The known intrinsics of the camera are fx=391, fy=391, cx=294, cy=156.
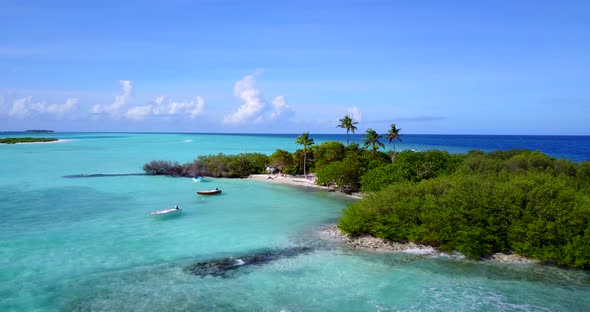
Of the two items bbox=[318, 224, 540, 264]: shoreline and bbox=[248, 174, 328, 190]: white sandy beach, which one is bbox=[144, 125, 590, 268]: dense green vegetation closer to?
bbox=[318, 224, 540, 264]: shoreline

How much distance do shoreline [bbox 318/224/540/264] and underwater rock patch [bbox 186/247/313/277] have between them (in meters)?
3.28

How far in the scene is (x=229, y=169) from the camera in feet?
214

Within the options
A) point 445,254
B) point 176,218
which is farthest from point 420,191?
point 176,218

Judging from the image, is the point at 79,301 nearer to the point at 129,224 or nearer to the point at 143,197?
the point at 129,224

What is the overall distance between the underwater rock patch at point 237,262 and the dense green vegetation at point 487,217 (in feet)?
15.9

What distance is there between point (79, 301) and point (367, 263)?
50.7 ft

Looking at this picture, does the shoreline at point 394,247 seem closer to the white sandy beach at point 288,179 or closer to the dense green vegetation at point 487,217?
the dense green vegetation at point 487,217

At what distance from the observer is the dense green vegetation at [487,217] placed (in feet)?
73.7

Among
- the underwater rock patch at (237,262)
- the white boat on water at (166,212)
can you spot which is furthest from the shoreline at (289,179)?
the underwater rock patch at (237,262)

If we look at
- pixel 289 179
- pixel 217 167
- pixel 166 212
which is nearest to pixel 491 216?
pixel 166 212

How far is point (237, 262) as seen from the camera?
23.7 meters

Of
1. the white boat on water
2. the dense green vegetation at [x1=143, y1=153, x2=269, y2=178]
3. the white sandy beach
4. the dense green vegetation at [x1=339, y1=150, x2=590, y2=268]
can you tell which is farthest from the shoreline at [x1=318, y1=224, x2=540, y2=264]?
the dense green vegetation at [x1=143, y1=153, x2=269, y2=178]

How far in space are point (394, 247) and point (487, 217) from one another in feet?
20.0

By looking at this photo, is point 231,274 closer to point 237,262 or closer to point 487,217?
point 237,262
